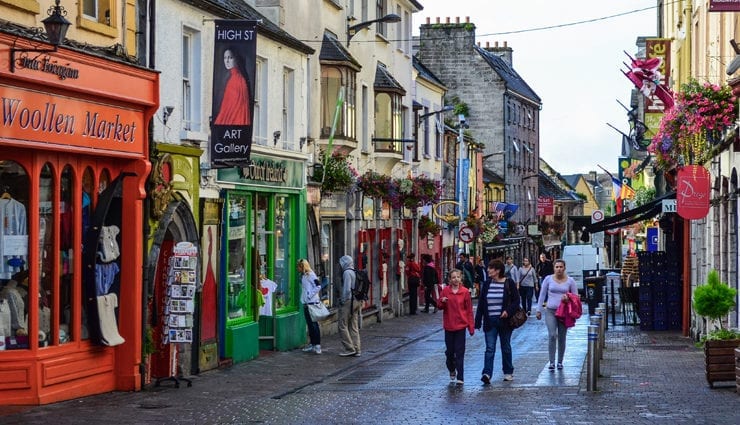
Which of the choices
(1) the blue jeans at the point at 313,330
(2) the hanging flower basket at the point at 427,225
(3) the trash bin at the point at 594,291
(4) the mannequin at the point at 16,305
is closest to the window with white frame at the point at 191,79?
(1) the blue jeans at the point at 313,330

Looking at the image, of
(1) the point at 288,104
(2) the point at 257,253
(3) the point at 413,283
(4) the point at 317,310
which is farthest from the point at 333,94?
(3) the point at 413,283

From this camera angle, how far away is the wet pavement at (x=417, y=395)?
15203mm

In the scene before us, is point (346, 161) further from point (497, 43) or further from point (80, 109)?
point (497, 43)

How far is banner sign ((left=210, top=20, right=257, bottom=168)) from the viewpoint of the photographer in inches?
833

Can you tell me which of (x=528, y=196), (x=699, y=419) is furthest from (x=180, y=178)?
(x=528, y=196)

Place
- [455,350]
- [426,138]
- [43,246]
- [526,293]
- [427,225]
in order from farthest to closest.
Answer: [426,138] → [427,225] → [526,293] → [455,350] → [43,246]

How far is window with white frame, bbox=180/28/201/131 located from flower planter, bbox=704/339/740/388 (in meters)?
8.74

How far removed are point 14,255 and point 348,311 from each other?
1008 centimetres

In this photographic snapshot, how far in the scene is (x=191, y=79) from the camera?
71.3 feet

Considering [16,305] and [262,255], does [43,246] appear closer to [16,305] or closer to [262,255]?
[16,305]

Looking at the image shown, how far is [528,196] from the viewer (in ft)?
294

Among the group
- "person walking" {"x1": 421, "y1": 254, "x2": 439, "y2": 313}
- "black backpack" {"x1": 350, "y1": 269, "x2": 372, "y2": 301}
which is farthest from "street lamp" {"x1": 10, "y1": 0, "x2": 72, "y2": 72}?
"person walking" {"x1": 421, "y1": 254, "x2": 439, "y2": 313}

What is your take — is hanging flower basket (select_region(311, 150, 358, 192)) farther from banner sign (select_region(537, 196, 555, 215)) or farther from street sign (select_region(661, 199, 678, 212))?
banner sign (select_region(537, 196, 555, 215))

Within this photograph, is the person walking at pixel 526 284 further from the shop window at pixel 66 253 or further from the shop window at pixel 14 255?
the shop window at pixel 14 255
